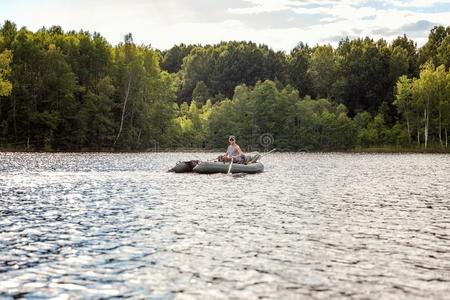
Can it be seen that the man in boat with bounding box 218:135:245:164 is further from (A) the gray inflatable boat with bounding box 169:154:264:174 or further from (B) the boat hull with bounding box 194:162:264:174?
(B) the boat hull with bounding box 194:162:264:174

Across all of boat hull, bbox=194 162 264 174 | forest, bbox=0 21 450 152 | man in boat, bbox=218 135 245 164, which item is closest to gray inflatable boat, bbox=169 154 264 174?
boat hull, bbox=194 162 264 174

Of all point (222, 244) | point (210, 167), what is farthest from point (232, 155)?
point (222, 244)

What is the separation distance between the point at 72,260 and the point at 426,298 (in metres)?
7.20

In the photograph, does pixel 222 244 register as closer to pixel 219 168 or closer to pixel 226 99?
pixel 219 168

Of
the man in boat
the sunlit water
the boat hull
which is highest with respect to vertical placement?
the man in boat

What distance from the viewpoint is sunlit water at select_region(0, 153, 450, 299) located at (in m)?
10.3

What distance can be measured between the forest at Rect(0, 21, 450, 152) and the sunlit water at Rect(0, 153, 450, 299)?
59.1 metres

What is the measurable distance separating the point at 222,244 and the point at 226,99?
101708 millimetres

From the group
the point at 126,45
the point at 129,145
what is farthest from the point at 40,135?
the point at 126,45

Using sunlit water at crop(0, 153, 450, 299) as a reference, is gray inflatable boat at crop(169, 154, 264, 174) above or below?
above

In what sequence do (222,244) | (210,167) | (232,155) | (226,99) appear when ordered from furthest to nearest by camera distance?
(226,99) < (232,155) < (210,167) < (222,244)

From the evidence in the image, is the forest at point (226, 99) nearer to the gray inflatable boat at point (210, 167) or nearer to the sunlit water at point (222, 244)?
the gray inflatable boat at point (210, 167)

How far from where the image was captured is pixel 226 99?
115m

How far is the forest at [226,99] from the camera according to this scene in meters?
86.2
